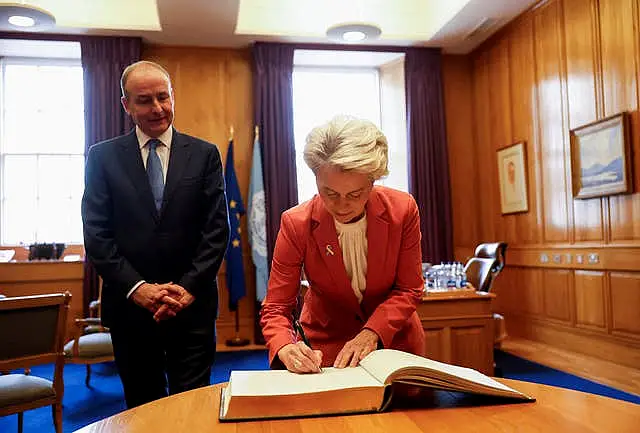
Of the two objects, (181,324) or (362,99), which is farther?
(362,99)

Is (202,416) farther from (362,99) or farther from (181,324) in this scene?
(362,99)

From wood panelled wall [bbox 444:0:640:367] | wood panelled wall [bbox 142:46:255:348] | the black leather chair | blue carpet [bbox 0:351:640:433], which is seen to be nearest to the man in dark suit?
blue carpet [bbox 0:351:640:433]

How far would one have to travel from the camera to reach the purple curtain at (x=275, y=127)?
22.2ft

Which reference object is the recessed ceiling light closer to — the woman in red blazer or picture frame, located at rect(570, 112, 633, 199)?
the woman in red blazer

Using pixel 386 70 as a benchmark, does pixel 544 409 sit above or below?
below

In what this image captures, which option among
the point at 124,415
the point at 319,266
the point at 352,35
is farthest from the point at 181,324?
the point at 352,35

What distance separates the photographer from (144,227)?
2.06m

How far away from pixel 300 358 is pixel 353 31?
17.1 ft

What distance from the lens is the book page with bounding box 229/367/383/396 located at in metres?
1.13

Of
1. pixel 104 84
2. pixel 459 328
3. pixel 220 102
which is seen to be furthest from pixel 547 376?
pixel 104 84

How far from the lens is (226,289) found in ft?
22.5

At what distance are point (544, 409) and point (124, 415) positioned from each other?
84cm

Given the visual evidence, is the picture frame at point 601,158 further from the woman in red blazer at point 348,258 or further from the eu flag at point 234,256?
the woman in red blazer at point 348,258

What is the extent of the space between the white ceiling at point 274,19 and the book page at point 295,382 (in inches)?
202
